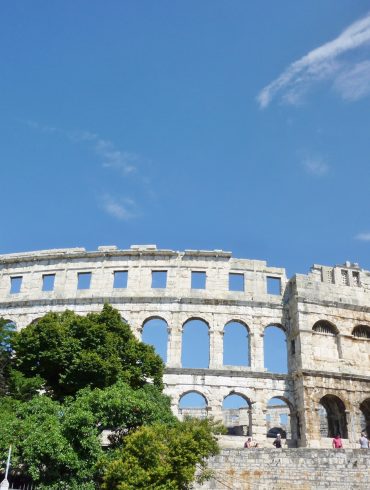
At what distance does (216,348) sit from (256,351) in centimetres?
230

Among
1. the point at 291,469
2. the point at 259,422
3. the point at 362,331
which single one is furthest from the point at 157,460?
the point at 362,331

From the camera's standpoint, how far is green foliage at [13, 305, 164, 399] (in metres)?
22.5

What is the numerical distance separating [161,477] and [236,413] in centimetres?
2087

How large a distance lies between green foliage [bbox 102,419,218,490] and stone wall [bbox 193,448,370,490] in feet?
8.33

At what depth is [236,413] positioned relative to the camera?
37469 mm

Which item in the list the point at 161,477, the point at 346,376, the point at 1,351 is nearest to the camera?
the point at 161,477

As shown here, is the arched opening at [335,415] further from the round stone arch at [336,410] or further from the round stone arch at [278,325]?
the round stone arch at [278,325]

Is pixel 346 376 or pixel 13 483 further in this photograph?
pixel 346 376

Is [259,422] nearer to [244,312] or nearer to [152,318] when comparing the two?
[244,312]

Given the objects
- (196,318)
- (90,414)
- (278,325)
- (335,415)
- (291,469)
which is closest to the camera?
Answer: (90,414)

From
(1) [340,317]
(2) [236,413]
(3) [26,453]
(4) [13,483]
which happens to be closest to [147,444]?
(3) [26,453]

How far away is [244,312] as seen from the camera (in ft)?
103

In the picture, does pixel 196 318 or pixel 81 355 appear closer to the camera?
pixel 81 355

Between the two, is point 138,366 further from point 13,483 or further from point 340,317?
point 340,317
